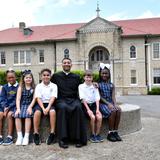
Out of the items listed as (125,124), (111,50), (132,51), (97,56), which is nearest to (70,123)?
(125,124)

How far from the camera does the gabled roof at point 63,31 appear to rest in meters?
38.5

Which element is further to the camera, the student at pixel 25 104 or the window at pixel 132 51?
the window at pixel 132 51

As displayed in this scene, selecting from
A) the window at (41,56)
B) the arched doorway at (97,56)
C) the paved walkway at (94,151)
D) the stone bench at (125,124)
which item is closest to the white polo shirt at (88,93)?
the stone bench at (125,124)

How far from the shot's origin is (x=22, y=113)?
21.5 feet

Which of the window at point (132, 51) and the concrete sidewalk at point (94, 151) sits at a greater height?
the window at point (132, 51)

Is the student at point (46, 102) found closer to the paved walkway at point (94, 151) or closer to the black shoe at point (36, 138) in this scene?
the black shoe at point (36, 138)

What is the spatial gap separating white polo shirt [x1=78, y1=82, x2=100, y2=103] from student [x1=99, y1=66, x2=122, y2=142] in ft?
0.81

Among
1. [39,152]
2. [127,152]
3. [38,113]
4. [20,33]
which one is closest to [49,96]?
[38,113]

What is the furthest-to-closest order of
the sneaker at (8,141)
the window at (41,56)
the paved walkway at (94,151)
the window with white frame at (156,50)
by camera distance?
the window at (41,56)
the window with white frame at (156,50)
the sneaker at (8,141)
the paved walkway at (94,151)

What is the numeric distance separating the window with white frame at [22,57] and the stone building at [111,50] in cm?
34

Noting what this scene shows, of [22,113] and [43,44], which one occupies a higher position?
[43,44]

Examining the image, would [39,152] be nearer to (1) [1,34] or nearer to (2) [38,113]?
(2) [38,113]

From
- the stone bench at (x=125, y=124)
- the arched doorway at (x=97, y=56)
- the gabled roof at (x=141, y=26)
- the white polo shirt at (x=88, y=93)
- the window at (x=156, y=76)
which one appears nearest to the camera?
the stone bench at (x=125, y=124)

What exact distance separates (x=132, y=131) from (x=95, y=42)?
102 feet
